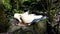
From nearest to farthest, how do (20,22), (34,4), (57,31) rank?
(57,31)
(20,22)
(34,4)

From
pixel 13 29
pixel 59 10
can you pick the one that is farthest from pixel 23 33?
pixel 59 10

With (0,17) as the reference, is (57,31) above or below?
below

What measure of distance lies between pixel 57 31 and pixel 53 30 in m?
0.07

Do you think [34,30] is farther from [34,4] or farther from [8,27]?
[34,4]

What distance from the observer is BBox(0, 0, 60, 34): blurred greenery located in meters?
3.59

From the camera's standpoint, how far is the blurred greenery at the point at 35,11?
3.59m

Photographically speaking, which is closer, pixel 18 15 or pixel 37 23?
pixel 37 23

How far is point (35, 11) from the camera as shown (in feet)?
13.5

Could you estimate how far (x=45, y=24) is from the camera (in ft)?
11.9

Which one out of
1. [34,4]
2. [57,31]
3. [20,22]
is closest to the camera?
[57,31]

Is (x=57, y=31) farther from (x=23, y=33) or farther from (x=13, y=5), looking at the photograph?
(x=13, y=5)

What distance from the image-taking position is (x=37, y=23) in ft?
11.9

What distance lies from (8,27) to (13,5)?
2.57ft

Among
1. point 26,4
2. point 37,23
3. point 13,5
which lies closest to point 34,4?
point 26,4
